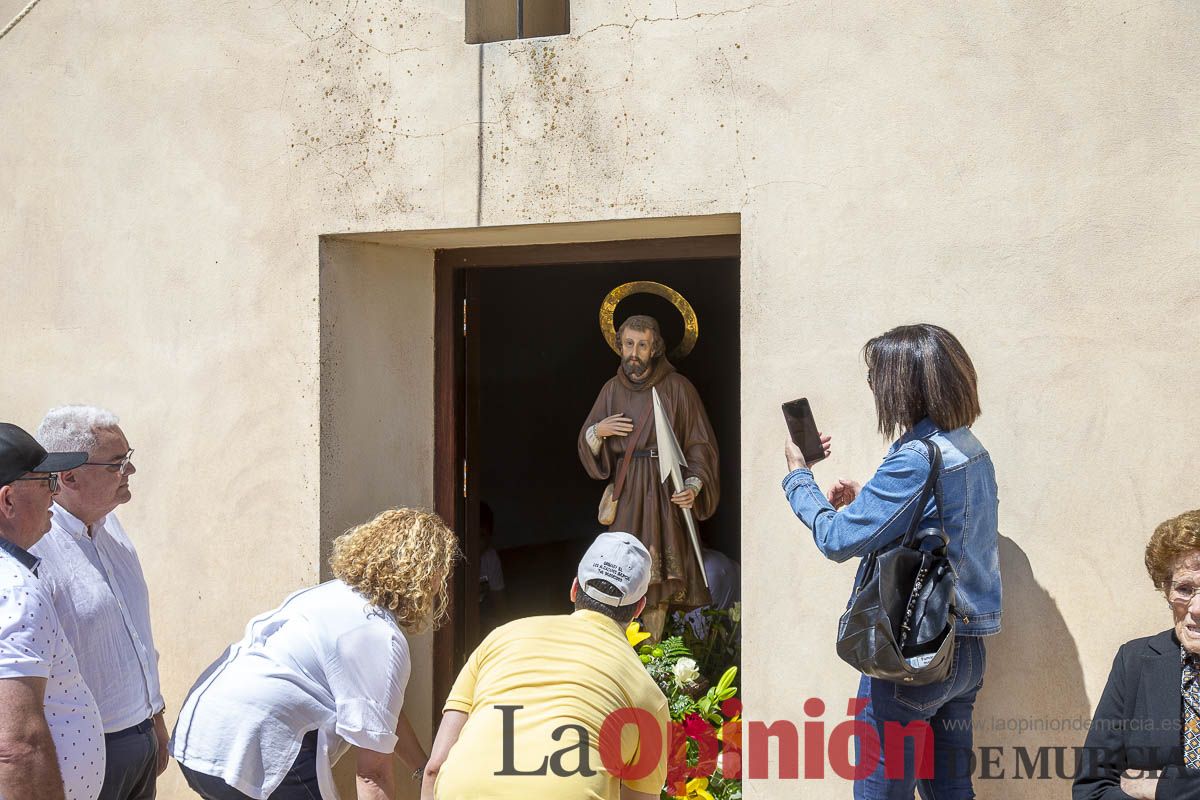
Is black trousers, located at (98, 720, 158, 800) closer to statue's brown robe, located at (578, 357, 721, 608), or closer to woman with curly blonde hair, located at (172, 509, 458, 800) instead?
woman with curly blonde hair, located at (172, 509, 458, 800)

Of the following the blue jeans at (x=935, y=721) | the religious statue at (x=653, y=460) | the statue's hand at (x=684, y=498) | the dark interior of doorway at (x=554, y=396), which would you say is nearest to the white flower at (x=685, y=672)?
the religious statue at (x=653, y=460)

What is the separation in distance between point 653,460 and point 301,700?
8.23 ft

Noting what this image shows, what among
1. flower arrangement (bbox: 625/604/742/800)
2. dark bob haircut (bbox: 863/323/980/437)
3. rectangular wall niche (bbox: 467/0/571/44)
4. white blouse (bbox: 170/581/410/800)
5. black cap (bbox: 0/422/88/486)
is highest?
rectangular wall niche (bbox: 467/0/571/44)

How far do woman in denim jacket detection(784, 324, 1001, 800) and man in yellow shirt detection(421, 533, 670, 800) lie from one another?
0.66 metres

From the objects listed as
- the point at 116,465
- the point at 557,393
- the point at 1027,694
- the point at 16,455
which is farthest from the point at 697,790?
the point at 557,393

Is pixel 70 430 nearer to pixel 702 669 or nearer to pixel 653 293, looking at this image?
pixel 702 669

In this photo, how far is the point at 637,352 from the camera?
545 centimetres

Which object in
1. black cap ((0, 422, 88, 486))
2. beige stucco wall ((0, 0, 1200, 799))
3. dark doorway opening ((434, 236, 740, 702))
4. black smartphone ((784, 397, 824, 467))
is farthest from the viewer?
dark doorway opening ((434, 236, 740, 702))

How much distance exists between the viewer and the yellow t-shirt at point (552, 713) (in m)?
2.59

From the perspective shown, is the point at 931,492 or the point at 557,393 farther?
the point at 557,393

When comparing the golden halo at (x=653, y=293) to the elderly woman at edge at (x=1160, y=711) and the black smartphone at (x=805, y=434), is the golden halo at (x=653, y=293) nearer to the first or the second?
the black smartphone at (x=805, y=434)

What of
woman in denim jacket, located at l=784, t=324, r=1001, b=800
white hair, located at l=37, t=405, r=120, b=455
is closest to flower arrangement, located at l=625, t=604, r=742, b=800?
woman in denim jacket, located at l=784, t=324, r=1001, b=800

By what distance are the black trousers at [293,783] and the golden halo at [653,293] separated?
277 cm

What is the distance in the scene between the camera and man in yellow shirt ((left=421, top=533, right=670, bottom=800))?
259 cm
